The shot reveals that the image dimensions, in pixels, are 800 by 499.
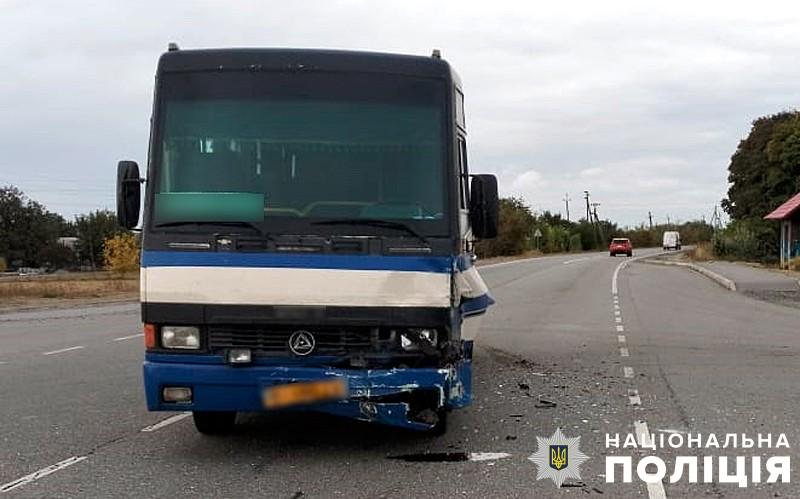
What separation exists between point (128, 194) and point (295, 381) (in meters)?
1.86

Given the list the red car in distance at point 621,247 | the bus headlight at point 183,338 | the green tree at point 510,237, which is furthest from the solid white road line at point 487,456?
the red car in distance at point 621,247

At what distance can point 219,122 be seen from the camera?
632 centimetres

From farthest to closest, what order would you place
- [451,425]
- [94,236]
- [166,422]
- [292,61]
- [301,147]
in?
[94,236]
[166,422]
[451,425]
[292,61]
[301,147]

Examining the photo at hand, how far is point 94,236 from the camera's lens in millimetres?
106562

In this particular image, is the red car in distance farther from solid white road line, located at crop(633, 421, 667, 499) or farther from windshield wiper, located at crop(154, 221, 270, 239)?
windshield wiper, located at crop(154, 221, 270, 239)

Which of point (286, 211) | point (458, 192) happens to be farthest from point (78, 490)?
point (458, 192)

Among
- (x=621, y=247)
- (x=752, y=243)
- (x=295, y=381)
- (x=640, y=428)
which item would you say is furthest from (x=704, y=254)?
(x=295, y=381)

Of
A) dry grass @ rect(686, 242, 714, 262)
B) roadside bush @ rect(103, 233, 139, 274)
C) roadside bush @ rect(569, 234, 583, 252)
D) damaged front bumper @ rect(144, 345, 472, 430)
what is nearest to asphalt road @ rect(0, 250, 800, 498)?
damaged front bumper @ rect(144, 345, 472, 430)

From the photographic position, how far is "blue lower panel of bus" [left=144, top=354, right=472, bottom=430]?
5.94 meters

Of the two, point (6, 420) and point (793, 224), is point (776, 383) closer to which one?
point (6, 420)

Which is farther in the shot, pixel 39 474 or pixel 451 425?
pixel 451 425

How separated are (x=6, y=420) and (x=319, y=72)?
14.3 ft

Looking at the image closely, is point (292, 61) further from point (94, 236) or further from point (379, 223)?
point (94, 236)

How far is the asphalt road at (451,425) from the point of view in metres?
5.77
